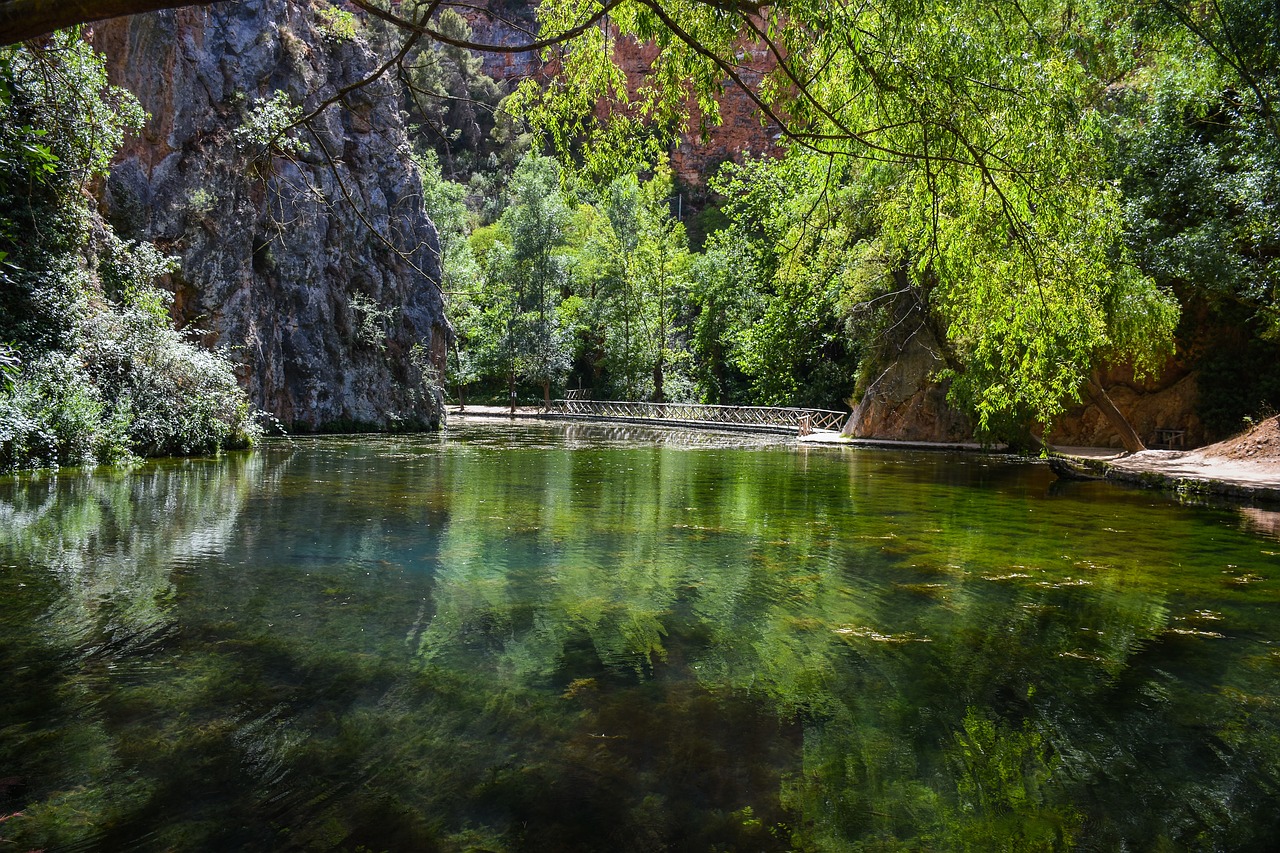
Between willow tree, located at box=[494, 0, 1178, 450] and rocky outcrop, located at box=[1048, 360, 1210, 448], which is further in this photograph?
rocky outcrop, located at box=[1048, 360, 1210, 448]

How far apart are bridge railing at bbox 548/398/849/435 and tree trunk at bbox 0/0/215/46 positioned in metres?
27.3

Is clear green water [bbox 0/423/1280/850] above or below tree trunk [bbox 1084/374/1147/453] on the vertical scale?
below

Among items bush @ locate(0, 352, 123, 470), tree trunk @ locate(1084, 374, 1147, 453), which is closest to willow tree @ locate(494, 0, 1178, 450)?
tree trunk @ locate(1084, 374, 1147, 453)

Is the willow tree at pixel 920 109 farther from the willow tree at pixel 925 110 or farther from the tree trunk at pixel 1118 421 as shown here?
the tree trunk at pixel 1118 421

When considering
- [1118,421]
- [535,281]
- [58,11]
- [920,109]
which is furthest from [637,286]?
[58,11]

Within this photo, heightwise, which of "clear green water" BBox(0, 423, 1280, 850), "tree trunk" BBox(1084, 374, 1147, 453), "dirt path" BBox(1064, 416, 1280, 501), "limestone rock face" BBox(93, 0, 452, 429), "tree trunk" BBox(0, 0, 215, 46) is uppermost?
"limestone rock face" BBox(93, 0, 452, 429)

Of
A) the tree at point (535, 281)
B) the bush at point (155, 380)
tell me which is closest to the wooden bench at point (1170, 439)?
the bush at point (155, 380)

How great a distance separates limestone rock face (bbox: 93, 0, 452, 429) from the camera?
19359 mm

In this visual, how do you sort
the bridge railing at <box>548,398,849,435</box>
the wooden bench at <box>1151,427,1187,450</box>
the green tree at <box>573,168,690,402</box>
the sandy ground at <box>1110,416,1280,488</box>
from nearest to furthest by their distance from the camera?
the sandy ground at <box>1110,416,1280,488</box> → the wooden bench at <box>1151,427,1187,450</box> → the bridge railing at <box>548,398,849,435</box> → the green tree at <box>573,168,690,402</box>

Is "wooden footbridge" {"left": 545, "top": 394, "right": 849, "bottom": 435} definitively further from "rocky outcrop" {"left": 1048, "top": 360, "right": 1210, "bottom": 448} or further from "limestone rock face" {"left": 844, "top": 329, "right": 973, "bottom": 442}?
"rocky outcrop" {"left": 1048, "top": 360, "right": 1210, "bottom": 448}

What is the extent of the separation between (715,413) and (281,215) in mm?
24253

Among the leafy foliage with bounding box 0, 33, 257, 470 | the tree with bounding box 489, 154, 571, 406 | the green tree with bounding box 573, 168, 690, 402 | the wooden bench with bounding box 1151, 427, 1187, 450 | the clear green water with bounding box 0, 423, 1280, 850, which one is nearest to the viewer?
the clear green water with bounding box 0, 423, 1280, 850

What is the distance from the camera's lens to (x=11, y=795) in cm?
267

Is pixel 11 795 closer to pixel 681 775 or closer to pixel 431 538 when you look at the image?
pixel 681 775
